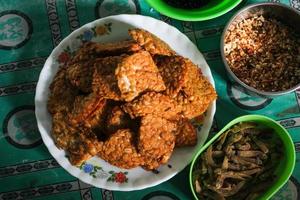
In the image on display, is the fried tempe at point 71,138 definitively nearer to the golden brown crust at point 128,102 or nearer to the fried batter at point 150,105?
the golden brown crust at point 128,102

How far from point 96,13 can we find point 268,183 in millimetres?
745

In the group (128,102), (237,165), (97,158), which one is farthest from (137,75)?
(237,165)

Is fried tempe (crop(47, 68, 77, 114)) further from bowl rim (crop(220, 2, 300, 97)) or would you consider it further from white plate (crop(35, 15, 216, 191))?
bowl rim (crop(220, 2, 300, 97))

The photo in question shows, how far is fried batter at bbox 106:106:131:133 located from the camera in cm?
129

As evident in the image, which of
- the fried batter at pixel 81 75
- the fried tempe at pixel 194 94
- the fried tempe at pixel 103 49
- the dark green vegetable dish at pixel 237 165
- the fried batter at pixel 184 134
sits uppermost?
the fried tempe at pixel 103 49

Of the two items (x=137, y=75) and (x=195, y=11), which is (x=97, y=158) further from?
(x=195, y=11)

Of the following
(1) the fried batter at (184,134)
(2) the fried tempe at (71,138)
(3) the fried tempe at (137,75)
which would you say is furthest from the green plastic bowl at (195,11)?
(2) the fried tempe at (71,138)

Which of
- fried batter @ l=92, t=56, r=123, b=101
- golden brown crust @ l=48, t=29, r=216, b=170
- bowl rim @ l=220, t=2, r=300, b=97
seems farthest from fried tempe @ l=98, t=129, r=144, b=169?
bowl rim @ l=220, t=2, r=300, b=97

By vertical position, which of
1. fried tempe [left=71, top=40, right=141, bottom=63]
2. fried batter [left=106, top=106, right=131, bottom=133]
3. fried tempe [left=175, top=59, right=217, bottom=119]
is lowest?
fried batter [left=106, top=106, right=131, bottom=133]

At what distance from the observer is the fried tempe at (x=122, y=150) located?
Result: 49.8 inches

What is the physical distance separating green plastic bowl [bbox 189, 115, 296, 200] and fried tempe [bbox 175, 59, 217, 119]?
9cm

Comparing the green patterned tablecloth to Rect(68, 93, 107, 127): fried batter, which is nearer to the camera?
Rect(68, 93, 107, 127): fried batter

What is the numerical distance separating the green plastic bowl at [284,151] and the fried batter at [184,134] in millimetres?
39

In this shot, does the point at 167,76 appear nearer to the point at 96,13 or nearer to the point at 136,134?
the point at 136,134
